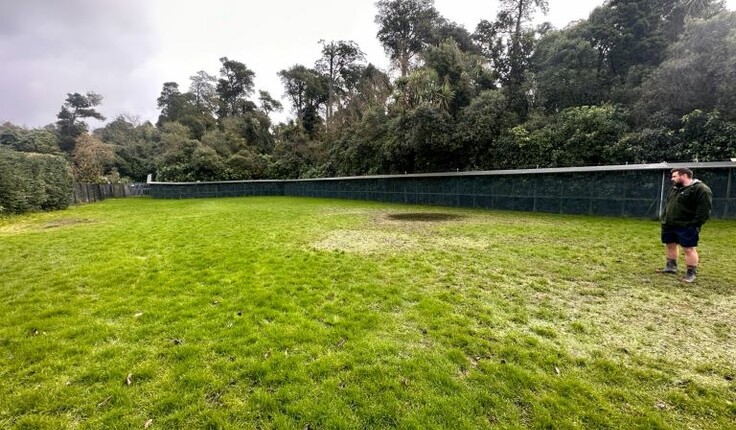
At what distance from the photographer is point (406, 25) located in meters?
24.0

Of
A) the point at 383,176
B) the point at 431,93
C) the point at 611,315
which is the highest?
the point at 431,93

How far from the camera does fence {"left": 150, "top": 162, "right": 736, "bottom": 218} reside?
28.6 ft

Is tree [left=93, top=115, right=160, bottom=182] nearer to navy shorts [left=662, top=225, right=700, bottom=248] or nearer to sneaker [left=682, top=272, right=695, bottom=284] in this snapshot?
navy shorts [left=662, top=225, right=700, bottom=248]

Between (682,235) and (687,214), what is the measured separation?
11.1 inches

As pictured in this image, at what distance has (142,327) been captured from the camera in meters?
3.03

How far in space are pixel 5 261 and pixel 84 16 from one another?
6.34 meters

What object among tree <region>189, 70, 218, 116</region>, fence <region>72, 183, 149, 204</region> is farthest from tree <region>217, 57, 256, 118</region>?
fence <region>72, 183, 149, 204</region>

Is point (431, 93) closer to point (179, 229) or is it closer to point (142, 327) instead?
point (179, 229)

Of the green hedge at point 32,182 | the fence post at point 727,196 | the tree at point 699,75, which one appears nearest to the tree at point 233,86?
the green hedge at point 32,182

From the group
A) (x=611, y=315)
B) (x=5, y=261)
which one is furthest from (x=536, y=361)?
(x=5, y=261)

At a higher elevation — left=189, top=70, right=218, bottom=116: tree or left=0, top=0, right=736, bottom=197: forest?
A: left=189, top=70, right=218, bottom=116: tree

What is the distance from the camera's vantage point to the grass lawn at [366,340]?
78.0 inches

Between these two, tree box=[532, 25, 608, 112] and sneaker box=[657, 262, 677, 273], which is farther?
tree box=[532, 25, 608, 112]

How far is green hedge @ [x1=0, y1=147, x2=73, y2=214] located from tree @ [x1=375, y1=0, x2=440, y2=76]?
20128 millimetres
